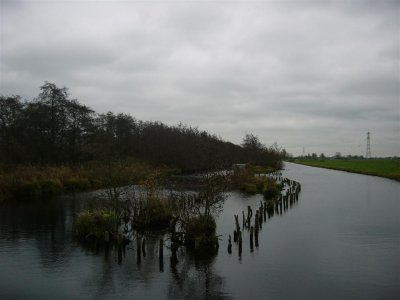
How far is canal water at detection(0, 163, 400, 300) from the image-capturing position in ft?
48.9

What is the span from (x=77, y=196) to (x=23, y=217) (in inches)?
425

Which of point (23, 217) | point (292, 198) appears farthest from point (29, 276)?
point (292, 198)

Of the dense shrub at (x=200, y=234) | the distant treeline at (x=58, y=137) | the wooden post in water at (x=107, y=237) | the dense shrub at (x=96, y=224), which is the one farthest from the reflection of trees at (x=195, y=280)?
the distant treeline at (x=58, y=137)

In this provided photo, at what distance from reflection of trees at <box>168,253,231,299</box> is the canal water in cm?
4

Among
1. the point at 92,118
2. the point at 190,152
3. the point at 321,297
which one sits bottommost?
the point at 321,297

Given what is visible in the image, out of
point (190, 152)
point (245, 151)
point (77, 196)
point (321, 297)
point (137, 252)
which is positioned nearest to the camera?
point (321, 297)

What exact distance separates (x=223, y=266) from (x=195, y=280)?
2127 mm

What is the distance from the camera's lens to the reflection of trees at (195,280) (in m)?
14.6

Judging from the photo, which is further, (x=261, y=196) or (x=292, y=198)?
(x=261, y=196)

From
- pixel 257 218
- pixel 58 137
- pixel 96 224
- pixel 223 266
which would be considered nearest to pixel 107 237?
pixel 96 224

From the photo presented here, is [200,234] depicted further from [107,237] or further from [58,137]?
[58,137]

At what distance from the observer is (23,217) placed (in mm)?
28781

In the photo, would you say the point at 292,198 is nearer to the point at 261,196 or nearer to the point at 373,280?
the point at 261,196

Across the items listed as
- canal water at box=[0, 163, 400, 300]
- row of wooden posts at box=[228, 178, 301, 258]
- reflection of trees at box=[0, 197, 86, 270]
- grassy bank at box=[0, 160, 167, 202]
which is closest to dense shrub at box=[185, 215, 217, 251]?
canal water at box=[0, 163, 400, 300]
